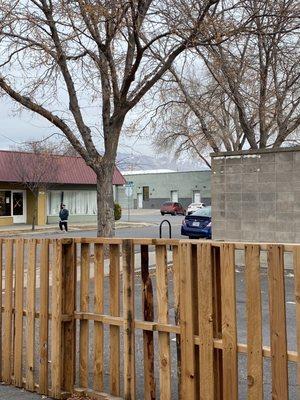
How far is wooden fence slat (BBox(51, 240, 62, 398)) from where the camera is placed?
4434mm

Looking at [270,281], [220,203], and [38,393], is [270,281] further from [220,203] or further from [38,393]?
[220,203]

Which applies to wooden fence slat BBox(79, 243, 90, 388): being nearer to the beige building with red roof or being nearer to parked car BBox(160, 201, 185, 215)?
the beige building with red roof

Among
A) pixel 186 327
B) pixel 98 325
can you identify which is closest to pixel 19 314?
pixel 98 325

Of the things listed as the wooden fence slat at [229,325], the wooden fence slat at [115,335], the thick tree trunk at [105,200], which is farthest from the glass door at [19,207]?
the wooden fence slat at [229,325]

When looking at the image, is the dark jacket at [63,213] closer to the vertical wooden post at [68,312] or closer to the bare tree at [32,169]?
the bare tree at [32,169]

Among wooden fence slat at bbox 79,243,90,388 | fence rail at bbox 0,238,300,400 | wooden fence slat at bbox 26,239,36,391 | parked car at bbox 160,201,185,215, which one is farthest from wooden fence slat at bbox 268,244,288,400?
parked car at bbox 160,201,185,215

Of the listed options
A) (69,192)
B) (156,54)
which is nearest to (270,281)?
(156,54)

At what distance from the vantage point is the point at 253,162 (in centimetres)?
1220

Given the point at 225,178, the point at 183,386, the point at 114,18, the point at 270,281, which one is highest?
the point at 114,18

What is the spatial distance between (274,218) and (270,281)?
9026 mm

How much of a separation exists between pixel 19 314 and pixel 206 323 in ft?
7.02

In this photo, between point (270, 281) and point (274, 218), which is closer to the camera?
point (270, 281)

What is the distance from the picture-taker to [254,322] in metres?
3.29

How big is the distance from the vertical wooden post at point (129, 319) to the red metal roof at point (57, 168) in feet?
89.5
